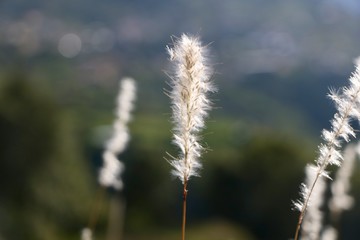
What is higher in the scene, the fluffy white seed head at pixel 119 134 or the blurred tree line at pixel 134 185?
the blurred tree line at pixel 134 185

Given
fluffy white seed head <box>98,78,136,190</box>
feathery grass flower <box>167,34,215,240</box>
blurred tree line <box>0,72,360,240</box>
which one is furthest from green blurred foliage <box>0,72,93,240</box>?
feathery grass flower <box>167,34,215,240</box>

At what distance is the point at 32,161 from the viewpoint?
42.7m

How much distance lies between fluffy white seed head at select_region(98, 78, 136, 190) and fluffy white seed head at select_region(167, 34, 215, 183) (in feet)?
5.98

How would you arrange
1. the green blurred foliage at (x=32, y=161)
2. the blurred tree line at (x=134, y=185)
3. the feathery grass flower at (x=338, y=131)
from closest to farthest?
the feathery grass flower at (x=338, y=131), the green blurred foliage at (x=32, y=161), the blurred tree line at (x=134, y=185)

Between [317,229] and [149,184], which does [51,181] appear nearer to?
[149,184]

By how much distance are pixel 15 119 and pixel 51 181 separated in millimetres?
4833

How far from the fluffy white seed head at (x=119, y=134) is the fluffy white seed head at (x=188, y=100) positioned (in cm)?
182

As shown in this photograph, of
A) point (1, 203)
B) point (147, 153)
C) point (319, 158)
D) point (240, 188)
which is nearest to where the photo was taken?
point (319, 158)

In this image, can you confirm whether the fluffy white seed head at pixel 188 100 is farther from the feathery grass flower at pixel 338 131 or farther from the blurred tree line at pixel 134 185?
the blurred tree line at pixel 134 185

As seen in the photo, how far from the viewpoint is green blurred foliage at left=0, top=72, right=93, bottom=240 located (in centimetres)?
4150

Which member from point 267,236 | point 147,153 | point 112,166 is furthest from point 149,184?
point 112,166

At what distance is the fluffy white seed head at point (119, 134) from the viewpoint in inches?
176

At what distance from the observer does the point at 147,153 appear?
64875 mm

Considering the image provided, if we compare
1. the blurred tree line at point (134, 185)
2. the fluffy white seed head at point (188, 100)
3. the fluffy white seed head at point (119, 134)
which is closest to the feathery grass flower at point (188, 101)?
the fluffy white seed head at point (188, 100)
